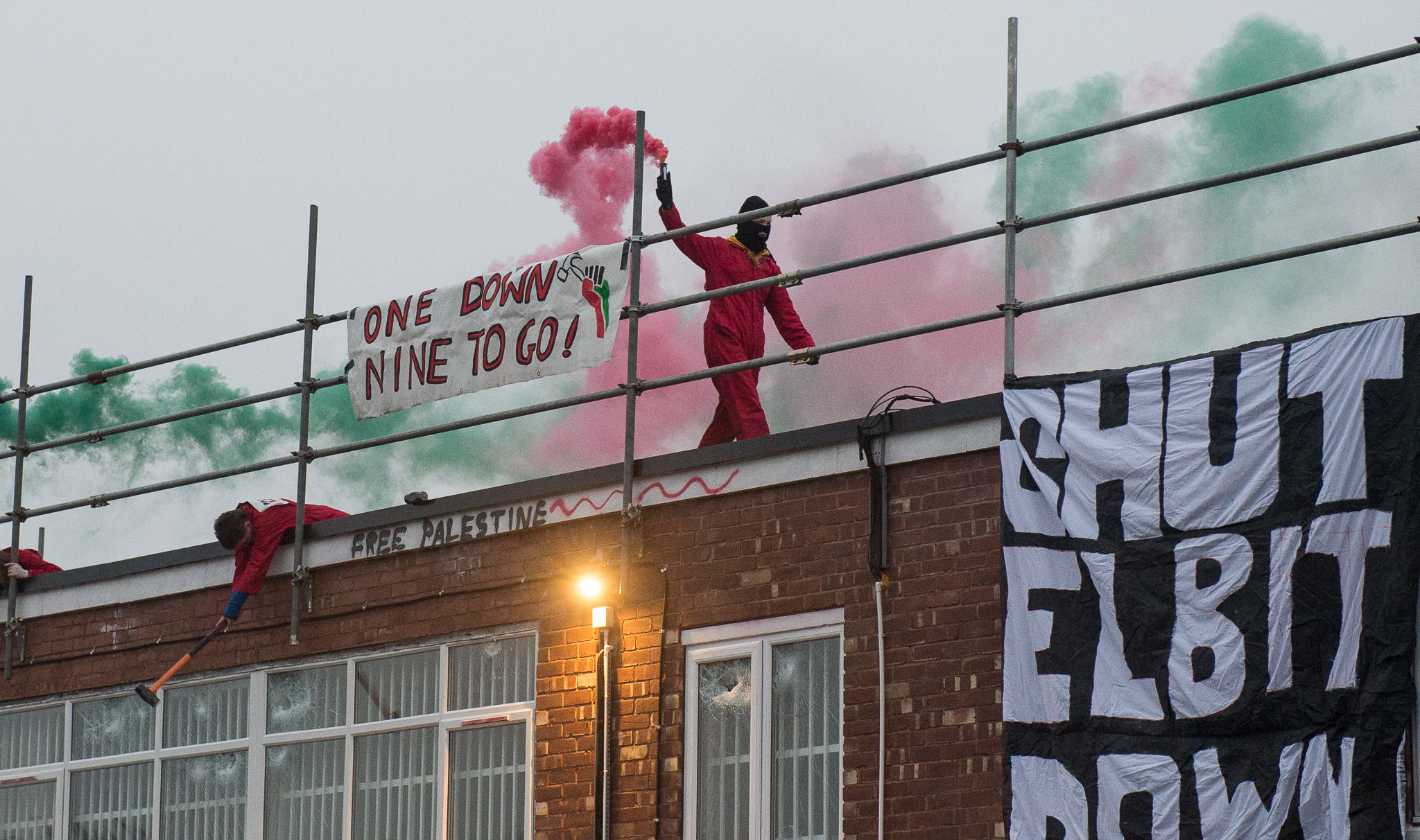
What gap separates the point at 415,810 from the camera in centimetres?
1270

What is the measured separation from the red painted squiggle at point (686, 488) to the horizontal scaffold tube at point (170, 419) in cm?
273

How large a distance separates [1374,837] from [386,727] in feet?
21.4

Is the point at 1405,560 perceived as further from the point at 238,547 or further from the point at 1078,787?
the point at 238,547

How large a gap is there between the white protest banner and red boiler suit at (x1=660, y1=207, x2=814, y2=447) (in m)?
0.72

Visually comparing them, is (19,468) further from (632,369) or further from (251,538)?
(632,369)

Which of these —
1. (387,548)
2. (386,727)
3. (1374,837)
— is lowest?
(1374,837)

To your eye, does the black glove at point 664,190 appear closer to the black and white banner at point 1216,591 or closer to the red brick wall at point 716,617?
the red brick wall at point 716,617

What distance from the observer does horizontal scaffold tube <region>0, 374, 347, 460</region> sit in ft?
46.2

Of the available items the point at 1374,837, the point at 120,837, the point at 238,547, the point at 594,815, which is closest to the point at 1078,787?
the point at 1374,837

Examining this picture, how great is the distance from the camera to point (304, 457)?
45.0ft

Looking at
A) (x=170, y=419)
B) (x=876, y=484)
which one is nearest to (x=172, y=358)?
(x=170, y=419)

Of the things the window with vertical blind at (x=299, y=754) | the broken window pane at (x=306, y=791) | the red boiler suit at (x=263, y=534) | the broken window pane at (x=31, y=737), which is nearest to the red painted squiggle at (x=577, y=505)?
the window with vertical blind at (x=299, y=754)

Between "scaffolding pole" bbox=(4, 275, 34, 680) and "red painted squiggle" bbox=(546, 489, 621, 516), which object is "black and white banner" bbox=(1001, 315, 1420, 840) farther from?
"scaffolding pole" bbox=(4, 275, 34, 680)

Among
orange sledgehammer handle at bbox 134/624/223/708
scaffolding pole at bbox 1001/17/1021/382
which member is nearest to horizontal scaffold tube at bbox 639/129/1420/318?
scaffolding pole at bbox 1001/17/1021/382
